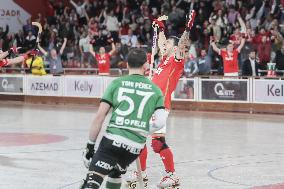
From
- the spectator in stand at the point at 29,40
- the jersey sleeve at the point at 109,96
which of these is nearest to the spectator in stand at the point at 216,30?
the spectator in stand at the point at 29,40

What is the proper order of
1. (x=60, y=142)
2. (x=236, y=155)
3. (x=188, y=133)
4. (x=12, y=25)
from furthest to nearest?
(x=12, y=25)
(x=188, y=133)
(x=60, y=142)
(x=236, y=155)

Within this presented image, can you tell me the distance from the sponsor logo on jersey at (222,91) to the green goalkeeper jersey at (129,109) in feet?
53.2

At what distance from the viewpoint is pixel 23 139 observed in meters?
15.6

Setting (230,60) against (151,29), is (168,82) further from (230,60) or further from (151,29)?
(151,29)

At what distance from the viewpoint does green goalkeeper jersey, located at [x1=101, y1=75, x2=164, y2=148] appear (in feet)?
21.9

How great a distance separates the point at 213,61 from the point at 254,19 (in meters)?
2.71

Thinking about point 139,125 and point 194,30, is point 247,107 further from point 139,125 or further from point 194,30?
point 139,125

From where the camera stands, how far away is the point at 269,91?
2195 centimetres

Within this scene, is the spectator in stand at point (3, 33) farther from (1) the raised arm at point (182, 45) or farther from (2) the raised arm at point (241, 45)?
(1) the raised arm at point (182, 45)

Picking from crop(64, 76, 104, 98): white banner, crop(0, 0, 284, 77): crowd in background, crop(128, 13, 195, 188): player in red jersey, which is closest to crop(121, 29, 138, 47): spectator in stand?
crop(0, 0, 284, 77): crowd in background

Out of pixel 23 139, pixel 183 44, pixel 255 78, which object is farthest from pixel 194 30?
pixel 183 44

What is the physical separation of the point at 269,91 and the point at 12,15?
17599 millimetres

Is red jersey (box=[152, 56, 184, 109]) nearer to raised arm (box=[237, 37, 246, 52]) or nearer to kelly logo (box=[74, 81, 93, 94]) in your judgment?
raised arm (box=[237, 37, 246, 52])

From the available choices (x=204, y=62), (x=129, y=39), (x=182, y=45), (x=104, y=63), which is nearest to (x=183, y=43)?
(x=182, y=45)
